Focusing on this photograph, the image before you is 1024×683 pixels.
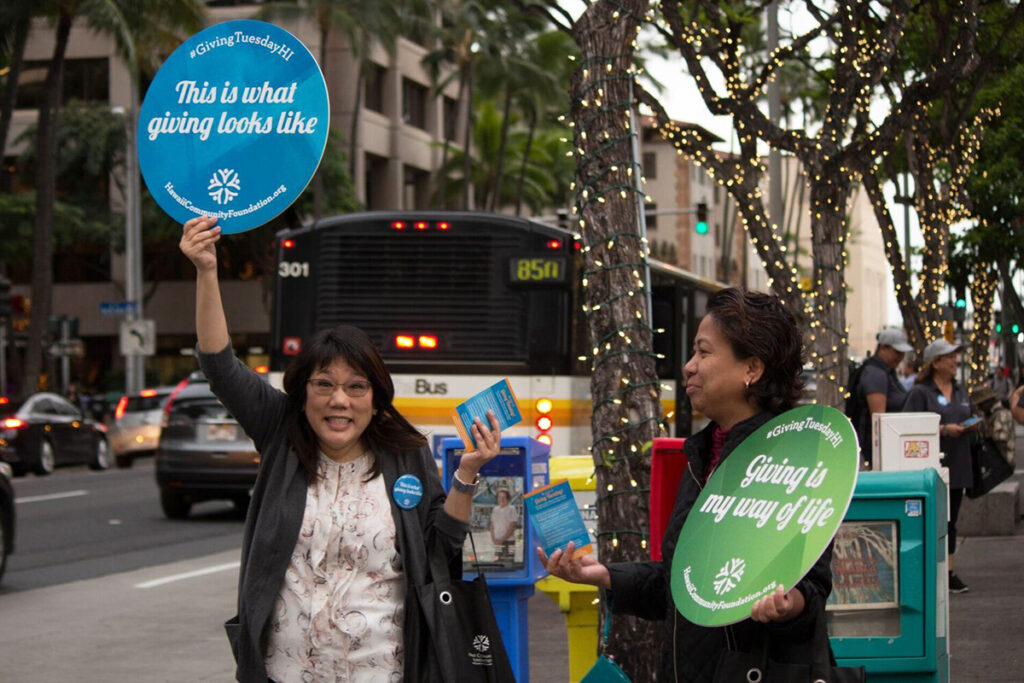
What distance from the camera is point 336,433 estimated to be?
4004 millimetres

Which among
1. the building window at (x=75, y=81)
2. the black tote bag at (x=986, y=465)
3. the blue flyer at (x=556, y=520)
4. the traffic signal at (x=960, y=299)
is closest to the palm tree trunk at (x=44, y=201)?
the traffic signal at (x=960, y=299)

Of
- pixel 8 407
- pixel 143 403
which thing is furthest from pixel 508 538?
pixel 143 403

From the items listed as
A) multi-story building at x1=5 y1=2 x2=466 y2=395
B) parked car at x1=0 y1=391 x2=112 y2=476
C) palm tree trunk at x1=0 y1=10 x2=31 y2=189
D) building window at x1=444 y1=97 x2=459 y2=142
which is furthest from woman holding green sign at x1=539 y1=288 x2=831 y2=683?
building window at x1=444 y1=97 x2=459 y2=142

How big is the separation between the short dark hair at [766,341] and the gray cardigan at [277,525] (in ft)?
2.80

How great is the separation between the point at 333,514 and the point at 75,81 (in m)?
53.5

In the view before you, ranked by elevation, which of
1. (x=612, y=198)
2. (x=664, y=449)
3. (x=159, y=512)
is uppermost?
(x=612, y=198)

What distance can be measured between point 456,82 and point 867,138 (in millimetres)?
53524

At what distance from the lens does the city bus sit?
571 inches

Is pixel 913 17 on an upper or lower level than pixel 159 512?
upper

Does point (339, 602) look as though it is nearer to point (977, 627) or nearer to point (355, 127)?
point (977, 627)

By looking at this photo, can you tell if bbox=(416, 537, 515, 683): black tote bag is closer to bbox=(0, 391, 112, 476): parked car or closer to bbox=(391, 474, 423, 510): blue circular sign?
bbox=(391, 474, 423, 510): blue circular sign

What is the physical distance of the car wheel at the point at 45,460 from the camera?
2772cm

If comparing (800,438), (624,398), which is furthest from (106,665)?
(800,438)

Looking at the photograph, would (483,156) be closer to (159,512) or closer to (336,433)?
(159,512)
